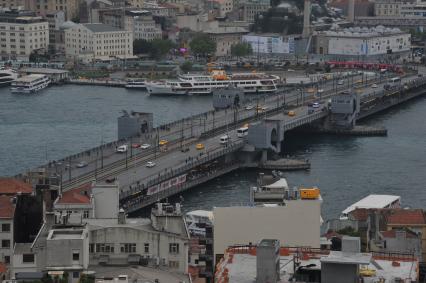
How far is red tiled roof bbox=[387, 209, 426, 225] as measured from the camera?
625 inches

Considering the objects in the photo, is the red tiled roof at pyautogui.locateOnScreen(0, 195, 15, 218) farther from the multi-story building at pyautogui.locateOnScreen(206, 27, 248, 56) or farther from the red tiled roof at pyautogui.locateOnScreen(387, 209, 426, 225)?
the multi-story building at pyautogui.locateOnScreen(206, 27, 248, 56)

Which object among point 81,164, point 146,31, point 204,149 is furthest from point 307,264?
point 146,31

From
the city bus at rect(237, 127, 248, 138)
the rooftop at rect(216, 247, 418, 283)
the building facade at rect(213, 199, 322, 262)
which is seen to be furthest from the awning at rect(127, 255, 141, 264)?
the city bus at rect(237, 127, 248, 138)

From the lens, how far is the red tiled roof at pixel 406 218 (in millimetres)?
15876

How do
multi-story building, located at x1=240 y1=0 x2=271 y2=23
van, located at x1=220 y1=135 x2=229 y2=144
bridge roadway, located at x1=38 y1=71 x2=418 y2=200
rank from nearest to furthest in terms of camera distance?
1. bridge roadway, located at x1=38 y1=71 x2=418 y2=200
2. van, located at x1=220 y1=135 x2=229 y2=144
3. multi-story building, located at x1=240 y1=0 x2=271 y2=23

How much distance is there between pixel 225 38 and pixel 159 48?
11.7ft

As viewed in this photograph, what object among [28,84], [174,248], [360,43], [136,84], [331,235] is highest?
[174,248]

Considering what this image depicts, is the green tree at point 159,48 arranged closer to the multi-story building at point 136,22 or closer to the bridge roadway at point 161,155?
the multi-story building at point 136,22

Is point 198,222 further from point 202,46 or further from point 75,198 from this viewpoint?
point 202,46

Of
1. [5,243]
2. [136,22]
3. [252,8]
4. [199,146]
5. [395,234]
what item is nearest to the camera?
[5,243]

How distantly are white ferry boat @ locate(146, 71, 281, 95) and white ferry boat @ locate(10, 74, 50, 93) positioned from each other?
362 centimetres

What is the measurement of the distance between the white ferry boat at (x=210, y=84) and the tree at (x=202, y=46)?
749 cm

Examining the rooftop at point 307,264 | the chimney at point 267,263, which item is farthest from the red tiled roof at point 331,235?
the chimney at point 267,263

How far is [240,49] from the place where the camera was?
54.3 meters
